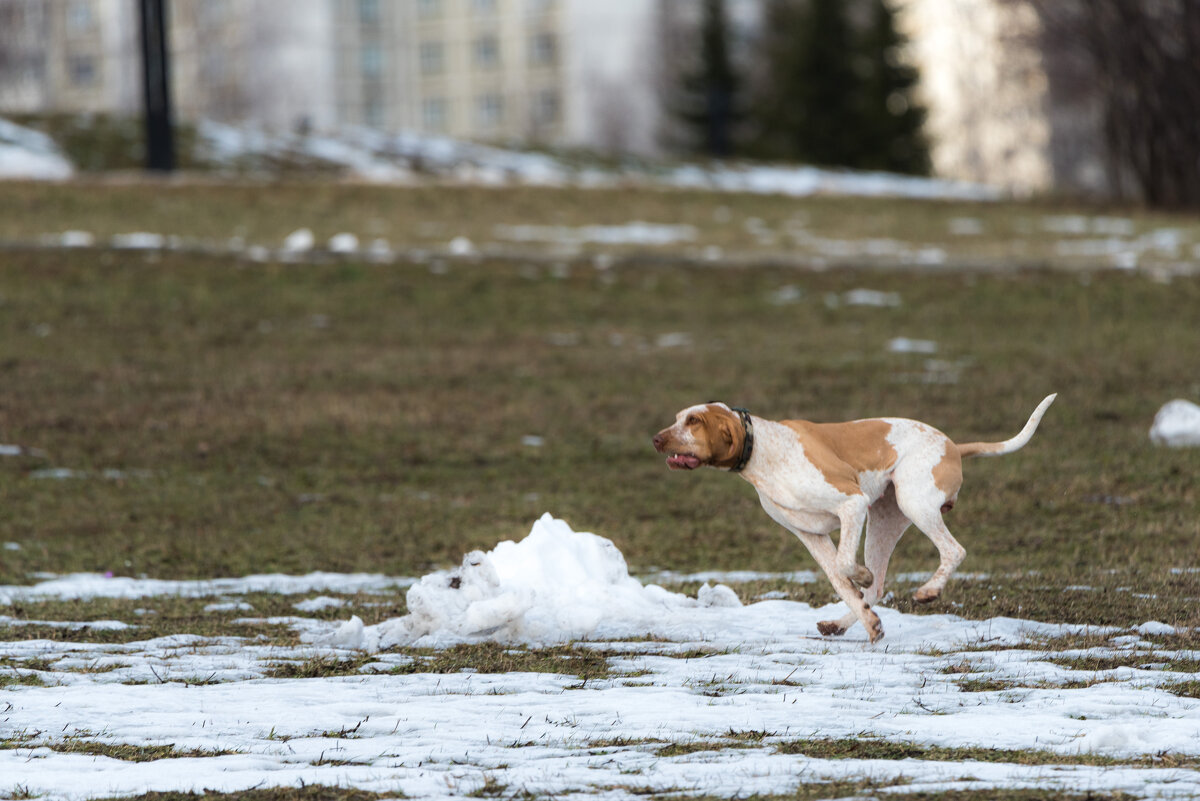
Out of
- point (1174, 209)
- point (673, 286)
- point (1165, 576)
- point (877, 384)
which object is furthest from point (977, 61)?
point (1165, 576)

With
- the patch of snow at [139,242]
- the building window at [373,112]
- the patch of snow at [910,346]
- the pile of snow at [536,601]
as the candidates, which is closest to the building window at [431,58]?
the building window at [373,112]

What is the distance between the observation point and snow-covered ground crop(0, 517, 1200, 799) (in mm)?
4488

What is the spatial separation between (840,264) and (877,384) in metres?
6.73

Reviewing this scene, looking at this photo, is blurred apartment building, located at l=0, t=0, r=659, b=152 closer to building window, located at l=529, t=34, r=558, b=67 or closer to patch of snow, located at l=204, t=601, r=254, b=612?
building window, located at l=529, t=34, r=558, b=67

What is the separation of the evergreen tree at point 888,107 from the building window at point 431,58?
62.6 meters

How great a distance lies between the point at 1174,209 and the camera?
1210 inches

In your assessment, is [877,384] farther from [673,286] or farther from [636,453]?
[673,286]

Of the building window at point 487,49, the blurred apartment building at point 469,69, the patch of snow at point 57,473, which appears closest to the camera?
the patch of snow at point 57,473

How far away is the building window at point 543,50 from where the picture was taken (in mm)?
111125

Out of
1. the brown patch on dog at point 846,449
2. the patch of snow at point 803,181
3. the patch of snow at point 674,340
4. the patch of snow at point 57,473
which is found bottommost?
the patch of snow at point 803,181

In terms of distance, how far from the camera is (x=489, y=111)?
115m

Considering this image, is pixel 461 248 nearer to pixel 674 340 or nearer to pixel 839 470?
pixel 674 340

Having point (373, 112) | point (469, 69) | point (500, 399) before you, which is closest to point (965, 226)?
point (500, 399)

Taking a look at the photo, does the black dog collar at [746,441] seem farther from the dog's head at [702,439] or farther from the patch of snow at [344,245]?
the patch of snow at [344,245]
